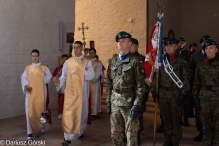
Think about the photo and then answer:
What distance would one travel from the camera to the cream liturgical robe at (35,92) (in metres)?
4.80

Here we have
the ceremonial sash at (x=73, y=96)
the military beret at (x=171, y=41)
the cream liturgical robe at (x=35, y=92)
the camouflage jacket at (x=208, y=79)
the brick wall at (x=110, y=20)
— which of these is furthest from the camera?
the brick wall at (x=110, y=20)

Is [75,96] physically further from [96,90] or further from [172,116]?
[96,90]

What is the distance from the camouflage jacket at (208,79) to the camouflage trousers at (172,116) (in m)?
0.36

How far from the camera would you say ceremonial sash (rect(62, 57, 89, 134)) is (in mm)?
4309

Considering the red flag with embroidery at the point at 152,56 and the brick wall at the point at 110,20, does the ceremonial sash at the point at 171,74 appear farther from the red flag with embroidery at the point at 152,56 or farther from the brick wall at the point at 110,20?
the brick wall at the point at 110,20

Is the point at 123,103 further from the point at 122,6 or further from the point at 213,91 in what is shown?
the point at 122,6

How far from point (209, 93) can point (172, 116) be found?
68 cm

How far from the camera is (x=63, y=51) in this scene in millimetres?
7652

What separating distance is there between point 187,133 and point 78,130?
2283mm

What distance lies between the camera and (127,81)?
3.15m

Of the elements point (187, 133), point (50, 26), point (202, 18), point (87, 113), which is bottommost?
point (187, 133)

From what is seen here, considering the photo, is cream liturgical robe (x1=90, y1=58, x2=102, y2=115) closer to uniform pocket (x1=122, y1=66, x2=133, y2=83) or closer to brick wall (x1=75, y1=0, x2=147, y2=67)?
uniform pocket (x1=122, y1=66, x2=133, y2=83)

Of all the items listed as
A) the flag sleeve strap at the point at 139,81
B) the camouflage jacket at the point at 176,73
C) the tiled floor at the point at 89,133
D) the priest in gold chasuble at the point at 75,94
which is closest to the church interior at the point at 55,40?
the tiled floor at the point at 89,133

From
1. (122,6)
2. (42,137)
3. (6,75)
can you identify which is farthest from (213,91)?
(122,6)
